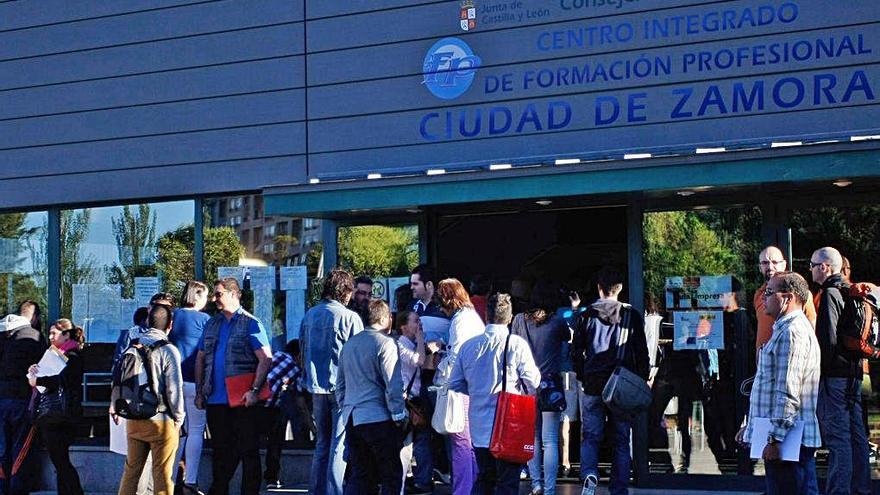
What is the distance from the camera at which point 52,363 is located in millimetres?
11336

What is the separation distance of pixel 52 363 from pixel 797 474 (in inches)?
274

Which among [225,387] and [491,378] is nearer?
[491,378]

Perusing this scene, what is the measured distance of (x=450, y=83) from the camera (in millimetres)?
11641

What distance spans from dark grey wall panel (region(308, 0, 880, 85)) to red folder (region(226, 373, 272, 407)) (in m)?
3.56

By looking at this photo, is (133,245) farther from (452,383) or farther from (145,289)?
(452,383)

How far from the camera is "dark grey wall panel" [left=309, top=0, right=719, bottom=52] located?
11000mm

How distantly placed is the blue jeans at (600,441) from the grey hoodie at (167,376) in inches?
123

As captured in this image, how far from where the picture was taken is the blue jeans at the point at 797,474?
7.17 meters

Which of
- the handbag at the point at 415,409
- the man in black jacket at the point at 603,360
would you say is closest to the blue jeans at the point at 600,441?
the man in black jacket at the point at 603,360

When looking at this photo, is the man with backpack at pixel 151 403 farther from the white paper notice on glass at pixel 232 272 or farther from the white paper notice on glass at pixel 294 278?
the white paper notice on glass at pixel 232 272

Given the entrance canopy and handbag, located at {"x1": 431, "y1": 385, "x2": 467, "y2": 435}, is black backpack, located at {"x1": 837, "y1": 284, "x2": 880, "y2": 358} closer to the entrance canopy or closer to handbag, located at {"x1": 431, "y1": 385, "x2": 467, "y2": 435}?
the entrance canopy

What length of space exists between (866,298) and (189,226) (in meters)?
7.03

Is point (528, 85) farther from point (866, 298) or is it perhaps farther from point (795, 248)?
point (866, 298)

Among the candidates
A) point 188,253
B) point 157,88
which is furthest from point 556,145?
point 157,88
